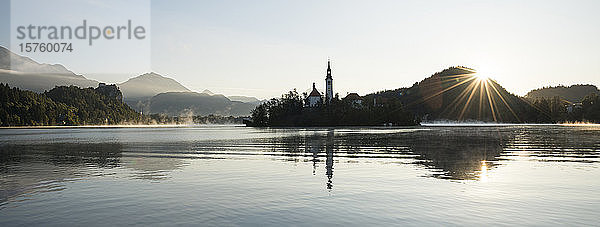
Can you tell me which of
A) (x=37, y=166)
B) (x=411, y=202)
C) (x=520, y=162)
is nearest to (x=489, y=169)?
(x=520, y=162)

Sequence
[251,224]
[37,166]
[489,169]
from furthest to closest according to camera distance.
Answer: [37,166]
[489,169]
[251,224]

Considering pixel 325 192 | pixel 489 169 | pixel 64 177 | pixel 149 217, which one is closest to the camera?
pixel 149 217

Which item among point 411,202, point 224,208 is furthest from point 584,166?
point 224,208

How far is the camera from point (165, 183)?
70.8 feet

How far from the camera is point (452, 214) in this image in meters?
14.1

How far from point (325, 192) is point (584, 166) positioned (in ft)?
63.4

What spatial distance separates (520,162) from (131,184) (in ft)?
82.6

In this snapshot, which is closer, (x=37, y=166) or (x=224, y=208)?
(x=224, y=208)

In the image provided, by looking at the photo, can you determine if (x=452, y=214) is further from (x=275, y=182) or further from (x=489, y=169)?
(x=489, y=169)

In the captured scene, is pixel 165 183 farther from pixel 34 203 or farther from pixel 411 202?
pixel 411 202

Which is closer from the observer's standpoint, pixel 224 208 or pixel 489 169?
pixel 224 208

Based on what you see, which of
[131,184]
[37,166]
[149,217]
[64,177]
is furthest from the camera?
[37,166]

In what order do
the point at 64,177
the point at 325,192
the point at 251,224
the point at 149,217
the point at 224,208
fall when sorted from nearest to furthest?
the point at 251,224 → the point at 149,217 → the point at 224,208 → the point at 325,192 → the point at 64,177

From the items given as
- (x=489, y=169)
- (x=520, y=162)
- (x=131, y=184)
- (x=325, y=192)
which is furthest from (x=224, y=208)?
(x=520, y=162)
